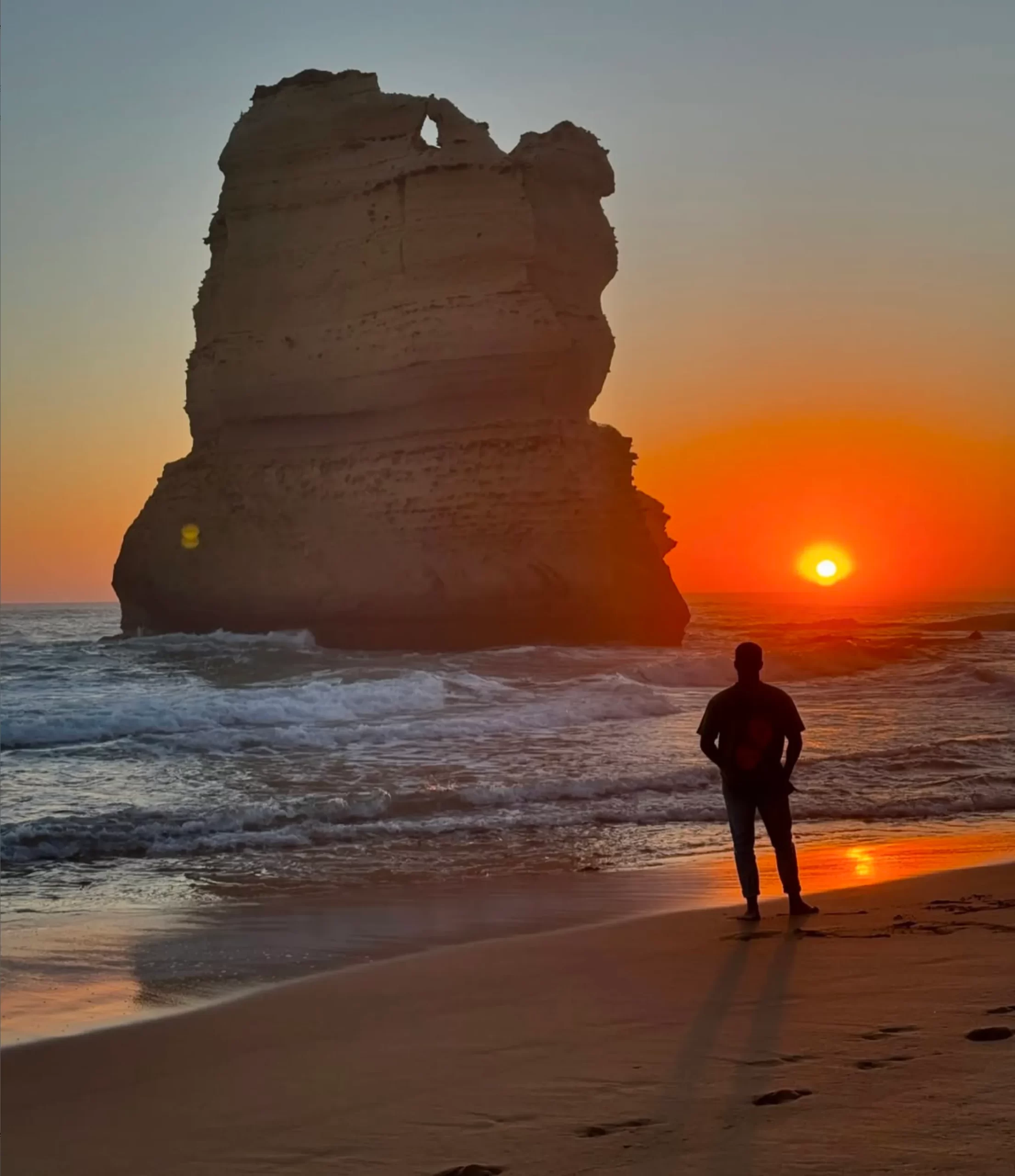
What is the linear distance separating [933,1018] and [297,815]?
7116 millimetres

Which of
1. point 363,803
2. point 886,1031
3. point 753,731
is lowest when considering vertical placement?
point 363,803

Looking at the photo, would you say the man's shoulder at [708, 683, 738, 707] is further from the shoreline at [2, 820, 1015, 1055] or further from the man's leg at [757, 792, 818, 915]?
the shoreline at [2, 820, 1015, 1055]

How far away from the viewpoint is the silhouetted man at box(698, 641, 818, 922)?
5.98 metres

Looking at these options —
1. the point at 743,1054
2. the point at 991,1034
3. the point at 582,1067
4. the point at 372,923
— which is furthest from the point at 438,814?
the point at 991,1034

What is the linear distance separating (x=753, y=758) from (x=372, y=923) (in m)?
2.25

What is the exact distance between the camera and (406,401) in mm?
35406

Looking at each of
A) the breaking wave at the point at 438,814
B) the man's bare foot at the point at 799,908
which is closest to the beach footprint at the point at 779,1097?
the man's bare foot at the point at 799,908

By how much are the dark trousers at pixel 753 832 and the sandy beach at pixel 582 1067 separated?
0.40 m

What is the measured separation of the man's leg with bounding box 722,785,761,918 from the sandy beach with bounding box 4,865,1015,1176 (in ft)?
1.21

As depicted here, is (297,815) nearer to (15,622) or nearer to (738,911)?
(738,911)

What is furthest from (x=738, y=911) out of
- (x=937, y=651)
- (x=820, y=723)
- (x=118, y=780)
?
(x=937, y=651)

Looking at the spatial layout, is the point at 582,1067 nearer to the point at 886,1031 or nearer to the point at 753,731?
the point at 886,1031

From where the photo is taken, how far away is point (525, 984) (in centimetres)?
494

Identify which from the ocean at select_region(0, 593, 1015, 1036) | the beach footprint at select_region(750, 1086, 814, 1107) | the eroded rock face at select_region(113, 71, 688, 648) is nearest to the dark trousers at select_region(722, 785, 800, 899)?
the ocean at select_region(0, 593, 1015, 1036)
